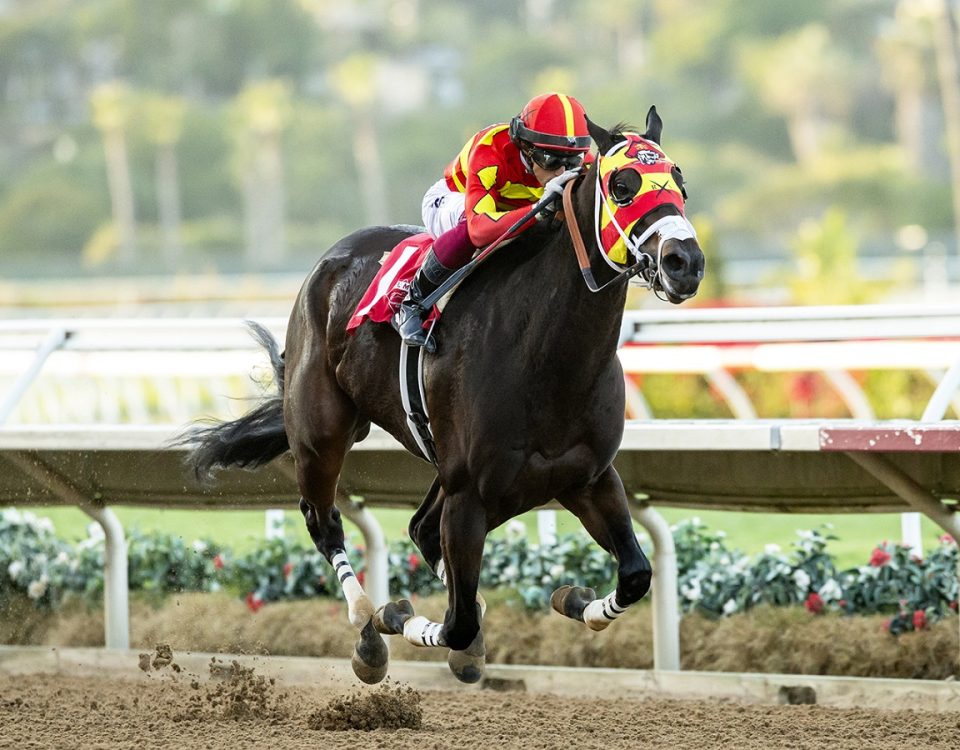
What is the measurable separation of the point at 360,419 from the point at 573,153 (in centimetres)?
113

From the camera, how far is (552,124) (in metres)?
3.81

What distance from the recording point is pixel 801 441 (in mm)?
4188

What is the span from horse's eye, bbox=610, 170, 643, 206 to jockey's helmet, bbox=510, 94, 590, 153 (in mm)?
380

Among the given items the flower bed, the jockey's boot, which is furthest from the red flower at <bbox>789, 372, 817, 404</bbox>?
the jockey's boot

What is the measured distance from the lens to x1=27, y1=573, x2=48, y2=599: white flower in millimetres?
6191

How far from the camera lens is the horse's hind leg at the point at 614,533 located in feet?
12.7

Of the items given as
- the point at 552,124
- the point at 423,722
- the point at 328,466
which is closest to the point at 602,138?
the point at 552,124

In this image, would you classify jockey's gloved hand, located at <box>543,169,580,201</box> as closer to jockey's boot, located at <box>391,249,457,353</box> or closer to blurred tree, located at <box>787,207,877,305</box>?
jockey's boot, located at <box>391,249,457,353</box>

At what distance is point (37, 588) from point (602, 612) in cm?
297

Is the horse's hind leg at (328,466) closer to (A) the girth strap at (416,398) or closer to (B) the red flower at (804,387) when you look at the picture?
(A) the girth strap at (416,398)

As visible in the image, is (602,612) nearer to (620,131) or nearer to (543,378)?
(543,378)

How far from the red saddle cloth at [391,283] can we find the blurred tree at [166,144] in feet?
157

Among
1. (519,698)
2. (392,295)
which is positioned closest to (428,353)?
(392,295)

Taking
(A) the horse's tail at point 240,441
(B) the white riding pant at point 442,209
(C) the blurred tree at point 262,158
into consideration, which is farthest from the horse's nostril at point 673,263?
(C) the blurred tree at point 262,158
